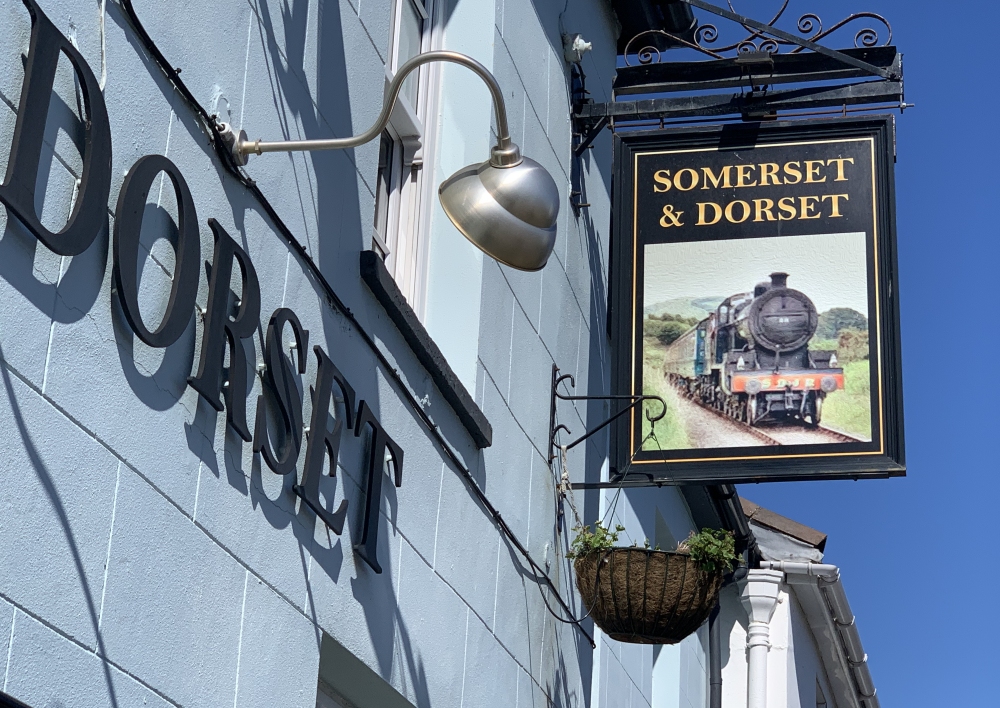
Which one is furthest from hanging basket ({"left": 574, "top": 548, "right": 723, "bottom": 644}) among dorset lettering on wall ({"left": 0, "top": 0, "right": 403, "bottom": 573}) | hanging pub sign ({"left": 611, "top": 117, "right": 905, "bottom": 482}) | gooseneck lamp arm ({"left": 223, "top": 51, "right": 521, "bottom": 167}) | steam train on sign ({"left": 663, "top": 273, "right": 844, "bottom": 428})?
gooseneck lamp arm ({"left": 223, "top": 51, "right": 521, "bottom": 167})

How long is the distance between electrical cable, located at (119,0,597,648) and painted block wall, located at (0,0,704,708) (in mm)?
32

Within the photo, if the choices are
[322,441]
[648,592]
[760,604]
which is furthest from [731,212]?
[760,604]

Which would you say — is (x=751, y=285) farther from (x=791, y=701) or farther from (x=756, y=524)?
(x=756, y=524)

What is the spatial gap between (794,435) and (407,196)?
2103mm

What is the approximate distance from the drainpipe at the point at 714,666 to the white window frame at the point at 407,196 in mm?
6342

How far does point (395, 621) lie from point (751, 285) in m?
2.97

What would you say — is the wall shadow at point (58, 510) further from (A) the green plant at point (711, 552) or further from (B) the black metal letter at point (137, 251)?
Result: (A) the green plant at point (711, 552)

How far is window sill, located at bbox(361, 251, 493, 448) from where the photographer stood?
514 cm

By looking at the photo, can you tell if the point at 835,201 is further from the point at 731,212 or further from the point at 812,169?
the point at 731,212

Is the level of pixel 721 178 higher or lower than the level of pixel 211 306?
higher

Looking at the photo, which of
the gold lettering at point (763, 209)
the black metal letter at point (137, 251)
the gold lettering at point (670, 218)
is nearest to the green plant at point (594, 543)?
the gold lettering at point (670, 218)

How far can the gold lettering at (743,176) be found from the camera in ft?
24.5

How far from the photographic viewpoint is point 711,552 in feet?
20.9

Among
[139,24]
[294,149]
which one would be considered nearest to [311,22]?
[294,149]
